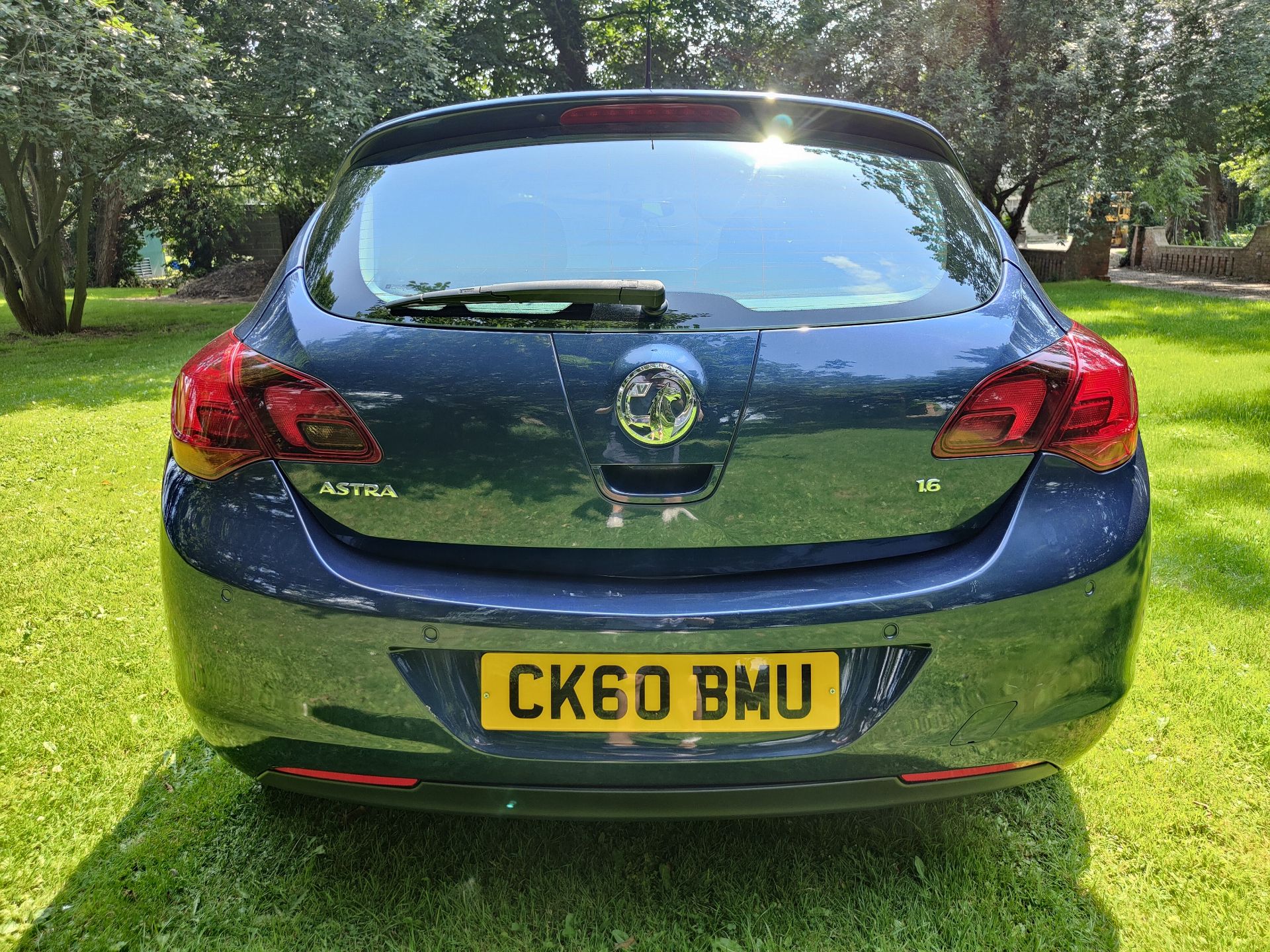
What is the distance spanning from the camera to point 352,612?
1630 millimetres

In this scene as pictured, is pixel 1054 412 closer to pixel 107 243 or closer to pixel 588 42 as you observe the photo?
pixel 588 42

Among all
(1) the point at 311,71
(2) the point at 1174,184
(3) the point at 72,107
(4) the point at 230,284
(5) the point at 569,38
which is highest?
(5) the point at 569,38

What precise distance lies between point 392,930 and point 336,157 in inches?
A: 638

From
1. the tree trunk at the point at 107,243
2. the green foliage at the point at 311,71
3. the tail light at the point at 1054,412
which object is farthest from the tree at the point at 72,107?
the tree trunk at the point at 107,243

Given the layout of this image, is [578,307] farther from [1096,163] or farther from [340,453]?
[1096,163]

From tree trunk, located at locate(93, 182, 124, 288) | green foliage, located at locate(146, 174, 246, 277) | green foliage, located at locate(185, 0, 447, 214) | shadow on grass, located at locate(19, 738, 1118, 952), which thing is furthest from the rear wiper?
tree trunk, located at locate(93, 182, 124, 288)

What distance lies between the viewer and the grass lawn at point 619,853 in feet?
6.45

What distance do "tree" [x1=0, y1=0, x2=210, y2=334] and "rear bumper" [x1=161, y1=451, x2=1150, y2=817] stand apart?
34.7 feet

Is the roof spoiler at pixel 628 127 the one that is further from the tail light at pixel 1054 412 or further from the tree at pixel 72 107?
the tree at pixel 72 107

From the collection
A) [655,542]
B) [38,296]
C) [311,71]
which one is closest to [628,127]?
[655,542]

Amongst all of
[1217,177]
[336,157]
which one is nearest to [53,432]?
[336,157]

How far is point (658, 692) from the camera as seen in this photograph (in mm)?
1606

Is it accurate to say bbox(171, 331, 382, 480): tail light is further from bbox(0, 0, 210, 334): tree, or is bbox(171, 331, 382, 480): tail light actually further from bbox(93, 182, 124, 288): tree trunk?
bbox(93, 182, 124, 288): tree trunk

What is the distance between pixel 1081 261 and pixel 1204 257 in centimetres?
274
